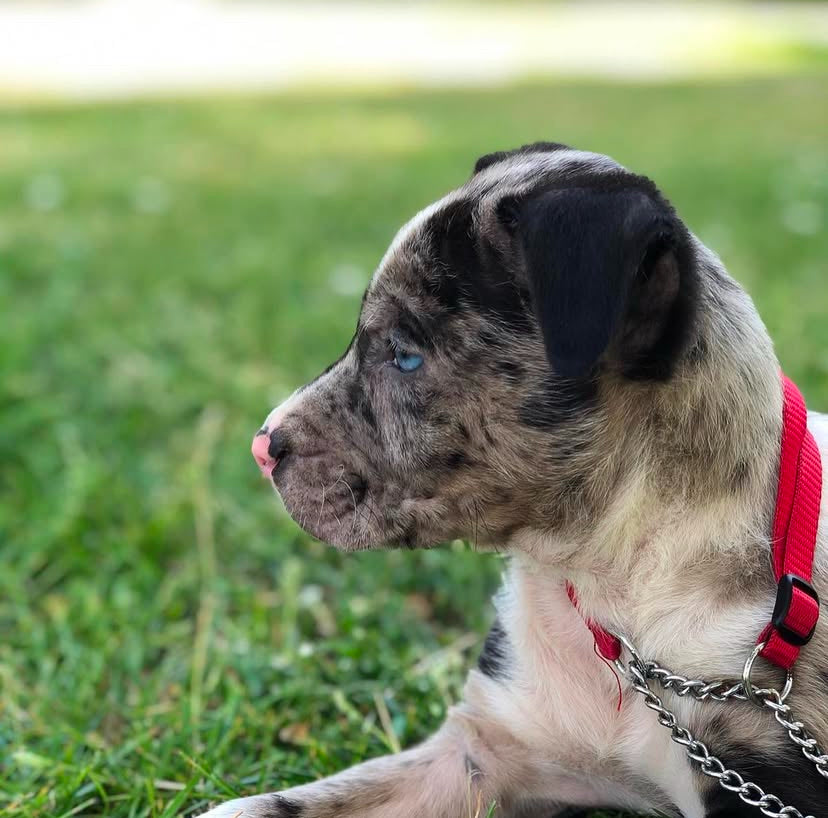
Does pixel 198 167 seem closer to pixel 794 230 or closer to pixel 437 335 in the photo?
pixel 794 230

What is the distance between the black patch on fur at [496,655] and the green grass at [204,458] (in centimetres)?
42

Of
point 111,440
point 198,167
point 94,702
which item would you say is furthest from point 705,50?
point 94,702

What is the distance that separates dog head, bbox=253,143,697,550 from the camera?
7.02 feet

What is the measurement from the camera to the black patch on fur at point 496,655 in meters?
2.72

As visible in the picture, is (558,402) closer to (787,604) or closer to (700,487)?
(700,487)

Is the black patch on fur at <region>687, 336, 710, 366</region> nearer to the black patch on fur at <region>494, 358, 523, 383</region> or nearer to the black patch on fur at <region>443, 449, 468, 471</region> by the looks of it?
the black patch on fur at <region>494, 358, 523, 383</region>

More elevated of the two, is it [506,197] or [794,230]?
[506,197]

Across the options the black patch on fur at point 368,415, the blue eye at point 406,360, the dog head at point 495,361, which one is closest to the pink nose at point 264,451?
the dog head at point 495,361

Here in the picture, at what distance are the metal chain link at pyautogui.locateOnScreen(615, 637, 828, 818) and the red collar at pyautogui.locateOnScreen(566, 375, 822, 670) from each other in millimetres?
83

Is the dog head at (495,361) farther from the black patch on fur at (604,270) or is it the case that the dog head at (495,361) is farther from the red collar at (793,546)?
the red collar at (793,546)

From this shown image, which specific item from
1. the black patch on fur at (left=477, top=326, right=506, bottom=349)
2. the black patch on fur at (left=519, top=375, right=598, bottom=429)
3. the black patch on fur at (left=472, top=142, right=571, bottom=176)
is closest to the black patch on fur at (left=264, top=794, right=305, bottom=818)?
the black patch on fur at (left=519, top=375, right=598, bottom=429)

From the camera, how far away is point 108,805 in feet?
9.09

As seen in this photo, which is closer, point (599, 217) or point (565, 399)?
point (599, 217)

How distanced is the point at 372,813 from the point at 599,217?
1.40m
